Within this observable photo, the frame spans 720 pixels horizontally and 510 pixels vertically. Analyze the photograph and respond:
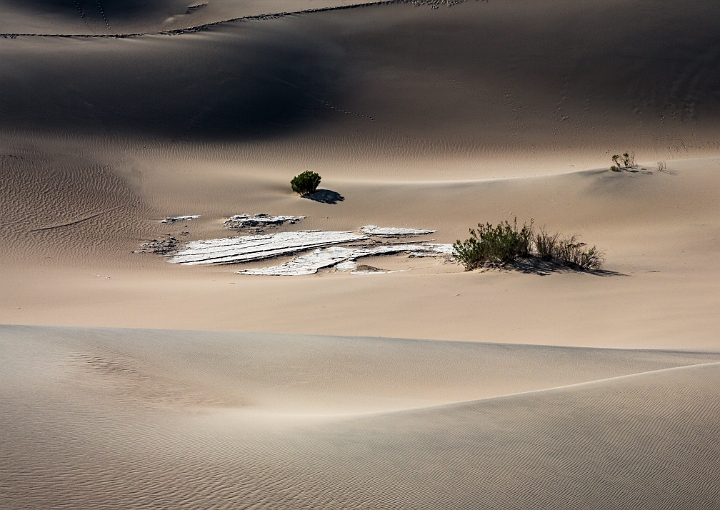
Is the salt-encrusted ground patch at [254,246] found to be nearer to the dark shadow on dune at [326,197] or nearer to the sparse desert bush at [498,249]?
the dark shadow on dune at [326,197]

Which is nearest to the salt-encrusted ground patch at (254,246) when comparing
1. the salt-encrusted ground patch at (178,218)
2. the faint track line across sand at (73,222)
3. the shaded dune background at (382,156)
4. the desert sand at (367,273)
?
the desert sand at (367,273)

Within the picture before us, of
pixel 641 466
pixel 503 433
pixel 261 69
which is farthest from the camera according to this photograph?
pixel 261 69

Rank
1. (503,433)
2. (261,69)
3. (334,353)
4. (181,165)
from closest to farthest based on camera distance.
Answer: (503,433), (334,353), (181,165), (261,69)

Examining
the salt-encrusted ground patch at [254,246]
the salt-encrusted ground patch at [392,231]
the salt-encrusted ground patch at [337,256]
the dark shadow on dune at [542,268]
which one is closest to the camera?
the dark shadow on dune at [542,268]

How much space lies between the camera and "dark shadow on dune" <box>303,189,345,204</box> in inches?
760

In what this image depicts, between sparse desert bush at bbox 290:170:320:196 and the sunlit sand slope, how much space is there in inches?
574

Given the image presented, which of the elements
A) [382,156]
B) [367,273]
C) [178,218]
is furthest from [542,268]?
[382,156]

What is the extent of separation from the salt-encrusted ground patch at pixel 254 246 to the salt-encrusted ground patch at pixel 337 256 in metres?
0.62

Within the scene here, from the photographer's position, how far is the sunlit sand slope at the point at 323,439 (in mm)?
2531

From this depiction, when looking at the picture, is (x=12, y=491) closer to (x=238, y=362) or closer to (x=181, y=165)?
(x=238, y=362)

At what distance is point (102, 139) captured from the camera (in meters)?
24.4

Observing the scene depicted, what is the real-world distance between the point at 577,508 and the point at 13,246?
15.5m

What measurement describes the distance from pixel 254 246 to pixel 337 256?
94.4 inches

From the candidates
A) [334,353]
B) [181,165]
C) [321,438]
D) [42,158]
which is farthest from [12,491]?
[181,165]
